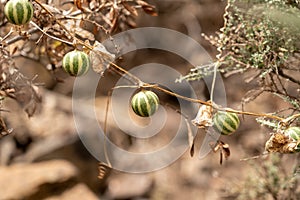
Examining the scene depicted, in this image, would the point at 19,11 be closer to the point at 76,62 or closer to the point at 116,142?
the point at 76,62

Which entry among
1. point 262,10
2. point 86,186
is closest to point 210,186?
point 86,186

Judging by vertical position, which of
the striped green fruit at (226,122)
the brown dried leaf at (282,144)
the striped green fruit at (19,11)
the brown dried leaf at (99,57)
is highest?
the striped green fruit at (19,11)

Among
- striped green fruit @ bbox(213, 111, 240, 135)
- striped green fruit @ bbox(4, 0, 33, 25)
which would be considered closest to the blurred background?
striped green fruit @ bbox(213, 111, 240, 135)

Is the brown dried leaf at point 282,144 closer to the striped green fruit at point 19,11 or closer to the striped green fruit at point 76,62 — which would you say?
the striped green fruit at point 76,62

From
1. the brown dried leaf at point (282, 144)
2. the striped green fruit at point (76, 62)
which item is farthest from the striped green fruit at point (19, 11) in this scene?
the brown dried leaf at point (282, 144)

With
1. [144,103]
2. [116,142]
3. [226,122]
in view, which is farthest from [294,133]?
[116,142]
